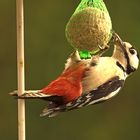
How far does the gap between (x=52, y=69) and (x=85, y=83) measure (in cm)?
354

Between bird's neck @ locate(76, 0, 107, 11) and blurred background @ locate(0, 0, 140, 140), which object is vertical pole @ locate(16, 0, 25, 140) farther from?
blurred background @ locate(0, 0, 140, 140)

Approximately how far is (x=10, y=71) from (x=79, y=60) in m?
3.49

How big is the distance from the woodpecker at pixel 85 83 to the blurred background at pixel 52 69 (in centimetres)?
330

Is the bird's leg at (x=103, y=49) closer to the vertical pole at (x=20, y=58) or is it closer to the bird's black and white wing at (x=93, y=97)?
the bird's black and white wing at (x=93, y=97)

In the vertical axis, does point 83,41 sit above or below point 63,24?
below

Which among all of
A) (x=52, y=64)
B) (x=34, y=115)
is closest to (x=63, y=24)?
(x=52, y=64)

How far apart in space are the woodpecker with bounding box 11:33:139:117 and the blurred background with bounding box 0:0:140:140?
10.8ft

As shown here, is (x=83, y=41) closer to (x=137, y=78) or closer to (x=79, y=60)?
(x=79, y=60)

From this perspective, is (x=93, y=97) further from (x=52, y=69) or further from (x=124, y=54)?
(x=52, y=69)

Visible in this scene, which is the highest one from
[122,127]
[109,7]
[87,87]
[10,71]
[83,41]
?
[109,7]

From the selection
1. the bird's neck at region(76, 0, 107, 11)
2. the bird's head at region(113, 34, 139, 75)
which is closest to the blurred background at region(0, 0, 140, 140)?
the bird's neck at region(76, 0, 107, 11)

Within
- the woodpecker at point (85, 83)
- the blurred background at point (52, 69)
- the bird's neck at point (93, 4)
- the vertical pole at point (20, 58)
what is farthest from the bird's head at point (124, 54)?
the blurred background at point (52, 69)

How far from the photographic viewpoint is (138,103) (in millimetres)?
6129

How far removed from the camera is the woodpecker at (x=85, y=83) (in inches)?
93.5
